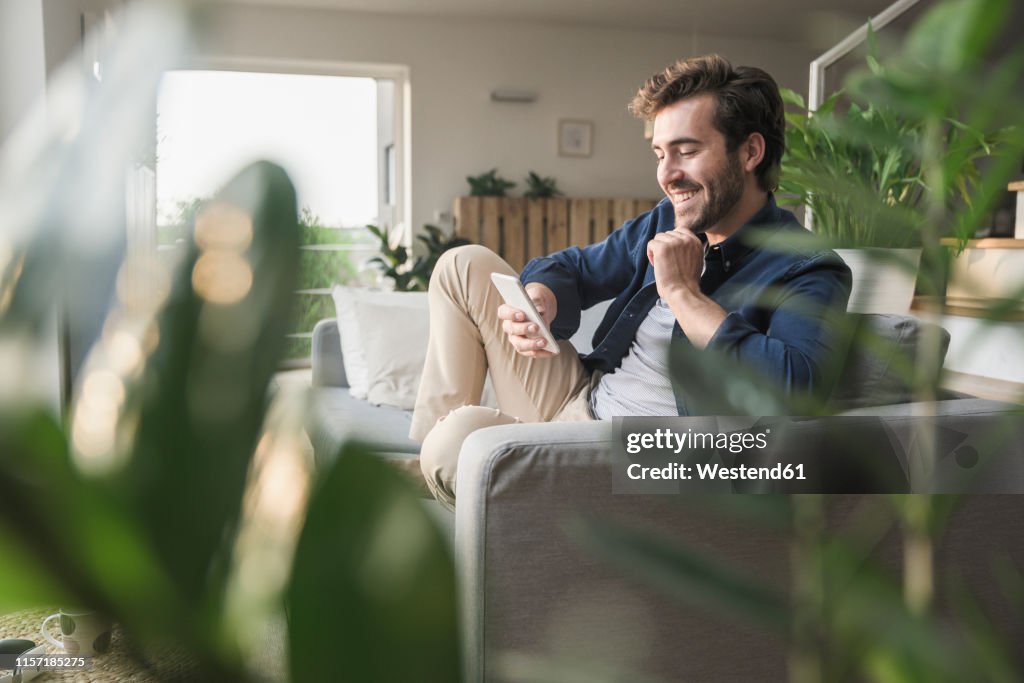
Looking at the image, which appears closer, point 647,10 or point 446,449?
point 446,449

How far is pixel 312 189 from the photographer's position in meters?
0.10

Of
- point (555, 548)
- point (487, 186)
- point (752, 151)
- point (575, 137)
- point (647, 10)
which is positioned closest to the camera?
point (555, 548)

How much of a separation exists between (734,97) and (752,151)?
0.41ft

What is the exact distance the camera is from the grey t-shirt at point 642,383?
5.92ft

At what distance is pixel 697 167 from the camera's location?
1.91m

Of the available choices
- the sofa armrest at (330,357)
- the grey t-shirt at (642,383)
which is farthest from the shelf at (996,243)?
the sofa armrest at (330,357)

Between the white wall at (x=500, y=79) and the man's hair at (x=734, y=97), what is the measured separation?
193 inches

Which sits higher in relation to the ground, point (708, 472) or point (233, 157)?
point (233, 157)

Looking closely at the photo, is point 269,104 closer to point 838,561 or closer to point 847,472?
point 838,561

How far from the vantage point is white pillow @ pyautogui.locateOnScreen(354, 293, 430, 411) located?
2613 millimetres

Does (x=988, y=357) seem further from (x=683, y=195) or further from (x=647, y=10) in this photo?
(x=647, y=10)

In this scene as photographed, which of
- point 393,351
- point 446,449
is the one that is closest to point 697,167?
point 446,449

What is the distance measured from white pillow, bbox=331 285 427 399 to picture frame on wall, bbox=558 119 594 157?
174 inches

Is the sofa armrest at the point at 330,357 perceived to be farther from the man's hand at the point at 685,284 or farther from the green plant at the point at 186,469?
the green plant at the point at 186,469
